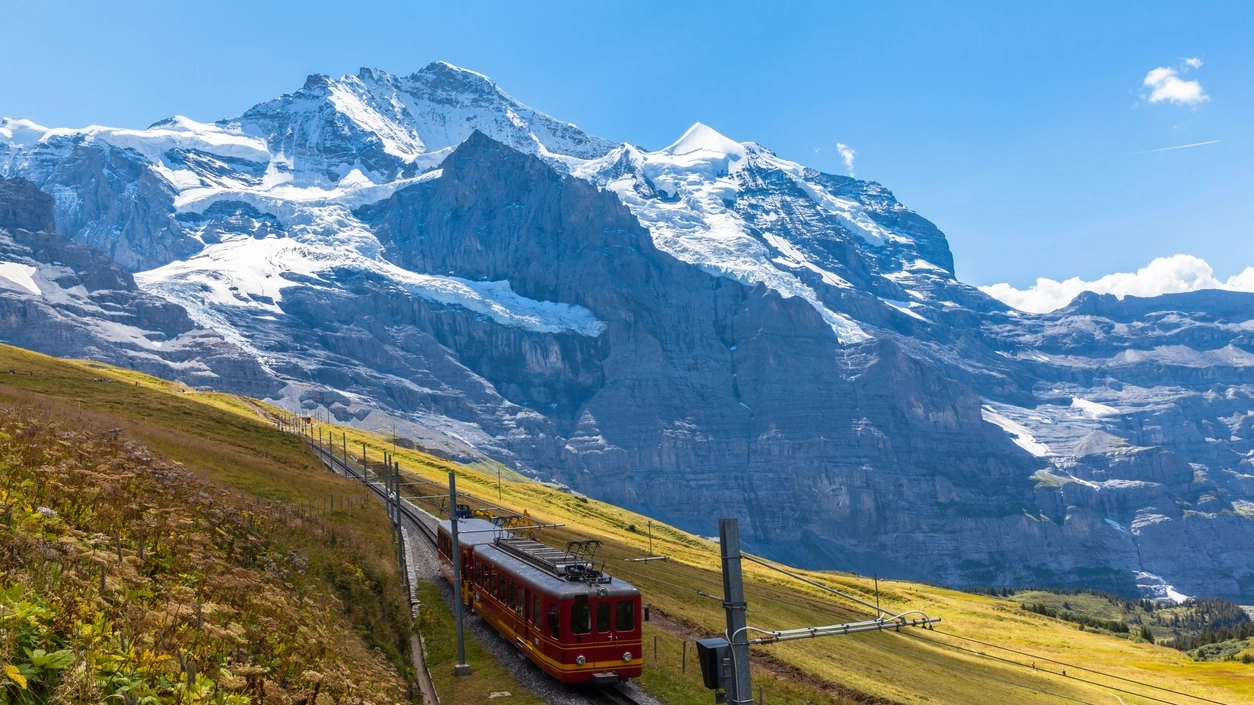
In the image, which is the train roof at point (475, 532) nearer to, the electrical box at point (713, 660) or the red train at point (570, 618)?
the red train at point (570, 618)

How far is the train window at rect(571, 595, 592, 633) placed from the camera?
31.0 m

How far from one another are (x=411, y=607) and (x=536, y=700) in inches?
620

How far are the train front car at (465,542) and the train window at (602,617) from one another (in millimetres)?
10275

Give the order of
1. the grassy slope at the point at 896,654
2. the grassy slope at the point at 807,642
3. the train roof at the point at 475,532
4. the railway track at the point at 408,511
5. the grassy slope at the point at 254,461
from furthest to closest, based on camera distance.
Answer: the railway track at the point at 408,511 < the train roof at the point at 475,532 < the grassy slope at the point at 807,642 < the grassy slope at the point at 896,654 < the grassy slope at the point at 254,461

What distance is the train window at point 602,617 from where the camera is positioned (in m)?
31.4

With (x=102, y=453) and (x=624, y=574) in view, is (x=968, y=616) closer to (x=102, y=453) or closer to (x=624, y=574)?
(x=624, y=574)

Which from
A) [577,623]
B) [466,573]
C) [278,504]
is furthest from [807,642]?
[278,504]

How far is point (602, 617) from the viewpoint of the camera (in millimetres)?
31516

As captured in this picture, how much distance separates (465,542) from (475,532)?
2564 mm

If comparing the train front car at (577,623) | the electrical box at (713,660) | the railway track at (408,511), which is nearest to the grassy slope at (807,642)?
the train front car at (577,623)

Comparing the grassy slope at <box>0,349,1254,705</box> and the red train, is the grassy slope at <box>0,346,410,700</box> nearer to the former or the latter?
the grassy slope at <box>0,349,1254,705</box>

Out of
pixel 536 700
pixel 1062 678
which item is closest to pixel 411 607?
pixel 536 700

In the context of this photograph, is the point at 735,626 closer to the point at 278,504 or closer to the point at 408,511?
the point at 278,504

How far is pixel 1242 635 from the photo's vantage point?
107875 mm
